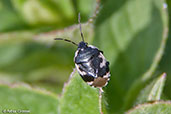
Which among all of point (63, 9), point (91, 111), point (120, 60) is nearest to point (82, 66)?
point (91, 111)

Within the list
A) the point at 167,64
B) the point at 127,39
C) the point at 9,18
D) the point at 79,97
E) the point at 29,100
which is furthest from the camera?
the point at 9,18

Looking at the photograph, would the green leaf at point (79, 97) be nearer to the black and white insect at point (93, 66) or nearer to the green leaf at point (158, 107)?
the black and white insect at point (93, 66)

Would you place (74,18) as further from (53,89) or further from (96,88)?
(96,88)

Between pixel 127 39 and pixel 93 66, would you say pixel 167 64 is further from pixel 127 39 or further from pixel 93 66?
pixel 93 66

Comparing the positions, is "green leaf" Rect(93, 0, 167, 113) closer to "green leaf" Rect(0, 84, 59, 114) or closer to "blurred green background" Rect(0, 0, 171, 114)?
"blurred green background" Rect(0, 0, 171, 114)

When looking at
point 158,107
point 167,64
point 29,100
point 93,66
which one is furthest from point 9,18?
point 158,107

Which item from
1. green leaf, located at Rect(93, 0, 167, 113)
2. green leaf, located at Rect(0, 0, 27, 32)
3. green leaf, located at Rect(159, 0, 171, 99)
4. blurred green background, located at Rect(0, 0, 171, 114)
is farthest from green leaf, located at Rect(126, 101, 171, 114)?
green leaf, located at Rect(0, 0, 27, 32)

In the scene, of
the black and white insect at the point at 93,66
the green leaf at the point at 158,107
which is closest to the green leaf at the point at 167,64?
the black and white insect at the point at 93,66
